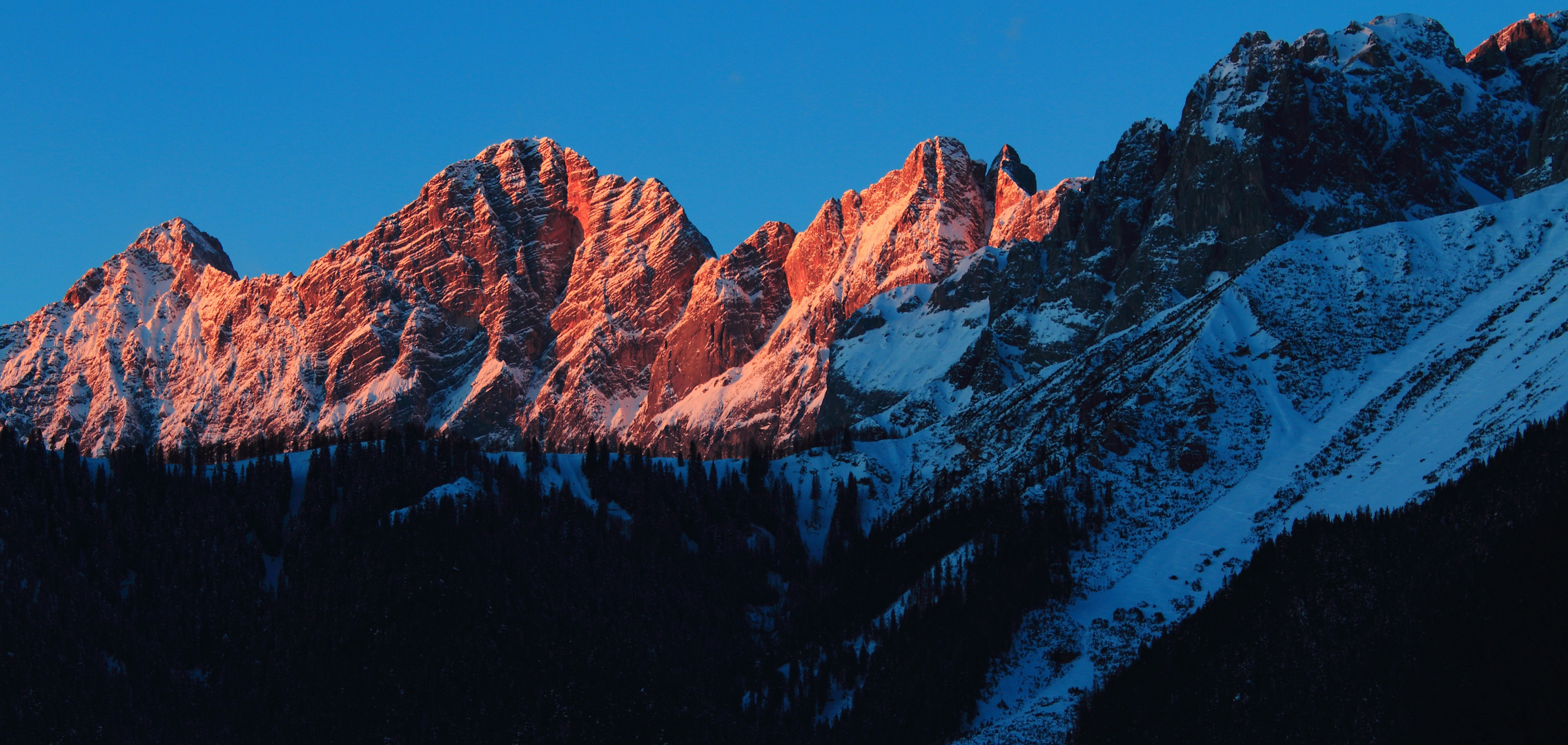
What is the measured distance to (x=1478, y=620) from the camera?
125062 mm

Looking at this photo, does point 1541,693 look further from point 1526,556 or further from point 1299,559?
point 1299,559

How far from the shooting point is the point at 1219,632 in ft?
545

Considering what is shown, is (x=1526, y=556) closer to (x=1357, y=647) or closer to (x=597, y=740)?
(x=1357, y=647)

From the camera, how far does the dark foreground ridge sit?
112438 millimetres

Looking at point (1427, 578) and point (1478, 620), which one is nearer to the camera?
point (1478, 620)

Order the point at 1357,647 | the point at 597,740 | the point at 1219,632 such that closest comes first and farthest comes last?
the point at 1357,647
the point at 1219,632
the point at 597,740

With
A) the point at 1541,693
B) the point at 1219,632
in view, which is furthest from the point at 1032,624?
the point at 1541,693

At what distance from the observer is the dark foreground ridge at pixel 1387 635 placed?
112 meters

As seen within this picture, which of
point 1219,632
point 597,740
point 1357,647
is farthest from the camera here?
point 597,740

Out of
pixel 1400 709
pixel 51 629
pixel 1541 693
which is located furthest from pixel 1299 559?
pixel 51 629

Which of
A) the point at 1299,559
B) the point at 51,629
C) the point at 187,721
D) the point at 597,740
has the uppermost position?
the point at 51,629

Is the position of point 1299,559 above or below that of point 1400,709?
above

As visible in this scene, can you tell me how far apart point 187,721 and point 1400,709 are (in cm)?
13181

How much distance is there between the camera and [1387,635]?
14550cm
